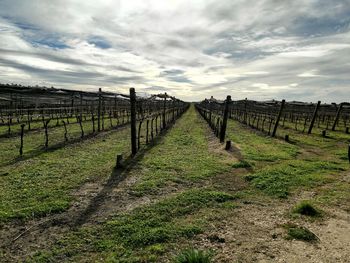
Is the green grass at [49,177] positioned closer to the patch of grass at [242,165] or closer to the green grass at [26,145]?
the green grass at [26,145]

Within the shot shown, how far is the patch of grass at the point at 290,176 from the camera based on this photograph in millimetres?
7883

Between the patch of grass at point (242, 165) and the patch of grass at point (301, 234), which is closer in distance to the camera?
the patch of grass at point (301, 234)

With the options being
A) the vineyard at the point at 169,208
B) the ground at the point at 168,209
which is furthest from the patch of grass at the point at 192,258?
the ground at the point at 168,209

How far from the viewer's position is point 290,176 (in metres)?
9.00

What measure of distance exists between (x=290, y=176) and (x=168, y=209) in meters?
4.75

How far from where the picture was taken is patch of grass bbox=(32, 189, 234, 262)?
4.38 m

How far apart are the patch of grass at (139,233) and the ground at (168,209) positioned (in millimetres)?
16

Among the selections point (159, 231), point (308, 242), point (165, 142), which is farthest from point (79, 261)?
point (165, 142)

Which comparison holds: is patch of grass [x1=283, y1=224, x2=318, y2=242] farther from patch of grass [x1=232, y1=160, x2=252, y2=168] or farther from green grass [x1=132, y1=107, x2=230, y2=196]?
patch of grass [x1=232, y1=160, x2=252, y2=168]

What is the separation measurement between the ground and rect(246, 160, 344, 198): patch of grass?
36 millimetres

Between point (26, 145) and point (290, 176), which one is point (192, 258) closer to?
point (290, 176)

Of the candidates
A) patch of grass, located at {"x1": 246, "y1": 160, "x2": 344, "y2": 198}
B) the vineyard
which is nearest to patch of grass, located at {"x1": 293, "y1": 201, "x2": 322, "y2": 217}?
the vineyard

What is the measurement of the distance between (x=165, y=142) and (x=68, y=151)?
16.4 ft

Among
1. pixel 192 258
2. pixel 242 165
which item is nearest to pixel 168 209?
pixel 192 258
